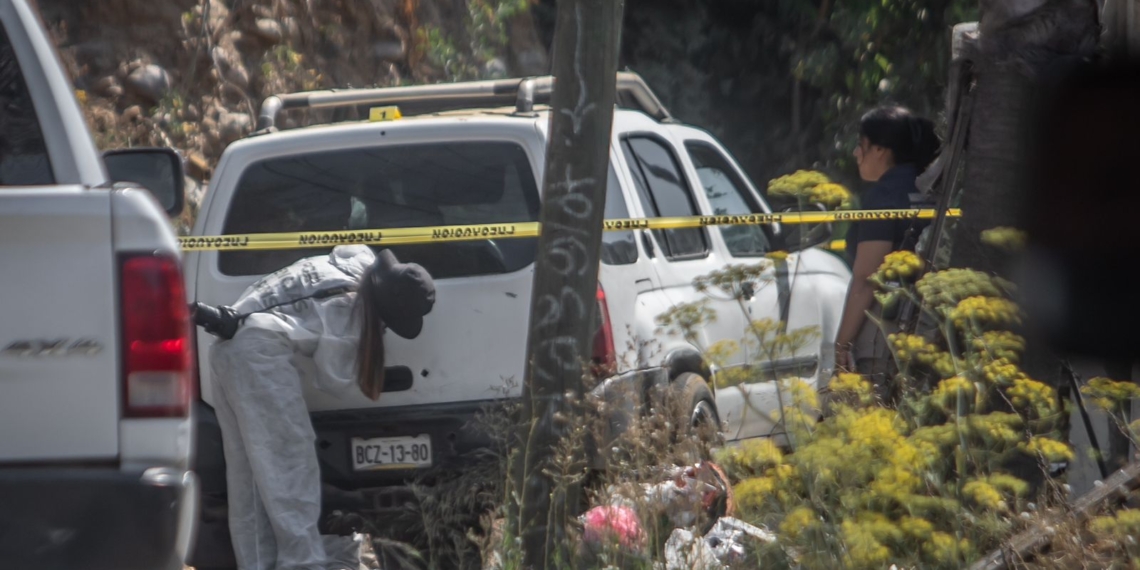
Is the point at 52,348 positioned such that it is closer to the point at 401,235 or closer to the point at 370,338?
the point at 370,338

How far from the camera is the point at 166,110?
1170 centimetres

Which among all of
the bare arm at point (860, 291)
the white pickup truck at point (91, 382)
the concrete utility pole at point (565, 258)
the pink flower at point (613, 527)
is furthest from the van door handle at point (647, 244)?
the white pickup truck at point (91, 382)

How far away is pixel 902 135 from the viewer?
607 centimetres

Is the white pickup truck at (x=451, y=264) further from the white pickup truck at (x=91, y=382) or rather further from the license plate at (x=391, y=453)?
the white pickup truck at (x=91, y=382)

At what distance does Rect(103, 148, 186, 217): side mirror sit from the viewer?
13.4 ft

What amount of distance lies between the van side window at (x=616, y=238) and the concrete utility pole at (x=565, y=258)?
0.87 metres

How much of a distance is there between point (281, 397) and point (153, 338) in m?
1.80

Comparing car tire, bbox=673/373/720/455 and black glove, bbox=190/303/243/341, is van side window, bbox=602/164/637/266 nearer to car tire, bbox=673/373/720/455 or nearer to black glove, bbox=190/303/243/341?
car tire, bbox=673/373/720/455

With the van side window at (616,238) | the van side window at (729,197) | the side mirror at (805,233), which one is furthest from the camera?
the van side window at (729,197)

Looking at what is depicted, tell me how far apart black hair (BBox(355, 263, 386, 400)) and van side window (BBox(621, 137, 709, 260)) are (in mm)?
1312

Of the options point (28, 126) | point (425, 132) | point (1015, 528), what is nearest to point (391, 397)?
point (425, 132)

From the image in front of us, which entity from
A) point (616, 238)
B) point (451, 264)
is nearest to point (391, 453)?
point (451, 264)

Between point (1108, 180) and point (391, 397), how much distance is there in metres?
2.95

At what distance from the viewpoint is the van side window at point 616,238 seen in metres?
5.18
